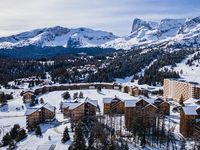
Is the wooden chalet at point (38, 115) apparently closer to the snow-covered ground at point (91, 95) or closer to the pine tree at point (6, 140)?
the pine tree at point (6, 140)

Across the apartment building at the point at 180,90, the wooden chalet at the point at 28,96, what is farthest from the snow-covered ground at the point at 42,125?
the apartment building at the point at 180,90

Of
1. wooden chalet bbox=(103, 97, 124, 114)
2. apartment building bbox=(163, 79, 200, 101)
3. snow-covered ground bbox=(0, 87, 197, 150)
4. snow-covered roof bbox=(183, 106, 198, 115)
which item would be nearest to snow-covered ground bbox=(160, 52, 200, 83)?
apartment building bbox=(163, 79, 200, 101)

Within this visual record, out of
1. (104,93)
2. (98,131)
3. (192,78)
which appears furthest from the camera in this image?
(192,78)

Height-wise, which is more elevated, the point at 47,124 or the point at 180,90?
the point at 180,90

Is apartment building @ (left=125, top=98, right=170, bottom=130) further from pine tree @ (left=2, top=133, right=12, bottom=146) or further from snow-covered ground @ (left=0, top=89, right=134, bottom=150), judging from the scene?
pine tree @ (left=2, top=133, right=12, bottom=146)

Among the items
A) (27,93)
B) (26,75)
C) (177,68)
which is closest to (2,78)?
(26,75)

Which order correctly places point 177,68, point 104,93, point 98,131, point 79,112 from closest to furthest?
point 98,131 < point 79,112 < point 104,93 < point 177,68

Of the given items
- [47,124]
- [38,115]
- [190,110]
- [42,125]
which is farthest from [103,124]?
[190,110]

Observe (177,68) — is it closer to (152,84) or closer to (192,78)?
(192,78)

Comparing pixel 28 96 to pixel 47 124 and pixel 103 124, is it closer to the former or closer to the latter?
pixel 47 124
